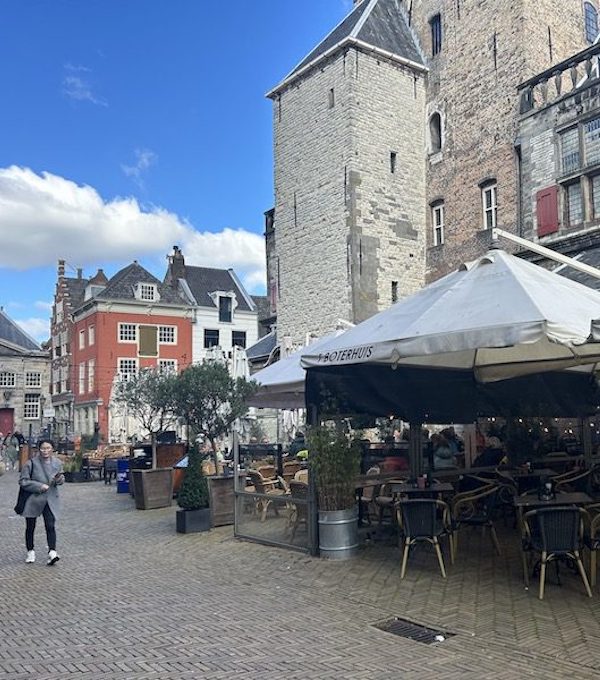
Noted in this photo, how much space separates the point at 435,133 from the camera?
2578 centimetres

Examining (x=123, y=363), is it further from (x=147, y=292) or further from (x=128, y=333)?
(x=147, y=292)

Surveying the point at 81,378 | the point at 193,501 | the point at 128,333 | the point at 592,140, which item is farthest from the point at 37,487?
the point at 81,378

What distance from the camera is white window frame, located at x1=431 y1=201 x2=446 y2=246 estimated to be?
25.1 meters

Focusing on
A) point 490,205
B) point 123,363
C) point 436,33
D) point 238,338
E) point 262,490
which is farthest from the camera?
point 238,338

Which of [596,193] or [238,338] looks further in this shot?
[238,338]

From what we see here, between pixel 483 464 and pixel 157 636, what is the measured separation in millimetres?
7187

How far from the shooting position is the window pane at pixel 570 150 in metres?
18.4

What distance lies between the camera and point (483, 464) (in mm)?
11125

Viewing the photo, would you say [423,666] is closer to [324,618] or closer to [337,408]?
[324,618]

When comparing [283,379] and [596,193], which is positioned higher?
[596,193]

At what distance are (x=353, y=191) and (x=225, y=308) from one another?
24992 millimetres

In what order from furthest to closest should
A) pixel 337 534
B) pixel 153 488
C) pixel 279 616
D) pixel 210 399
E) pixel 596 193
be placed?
1. pixel 596 193
2. pixel 153 488
3. pixel 210 399
4. pixel 337 534
5. pixel 279 616

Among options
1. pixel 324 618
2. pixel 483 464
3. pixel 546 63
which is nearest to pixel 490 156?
pixel 546 63

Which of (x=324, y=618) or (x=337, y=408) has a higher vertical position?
(x=337, y=408)
